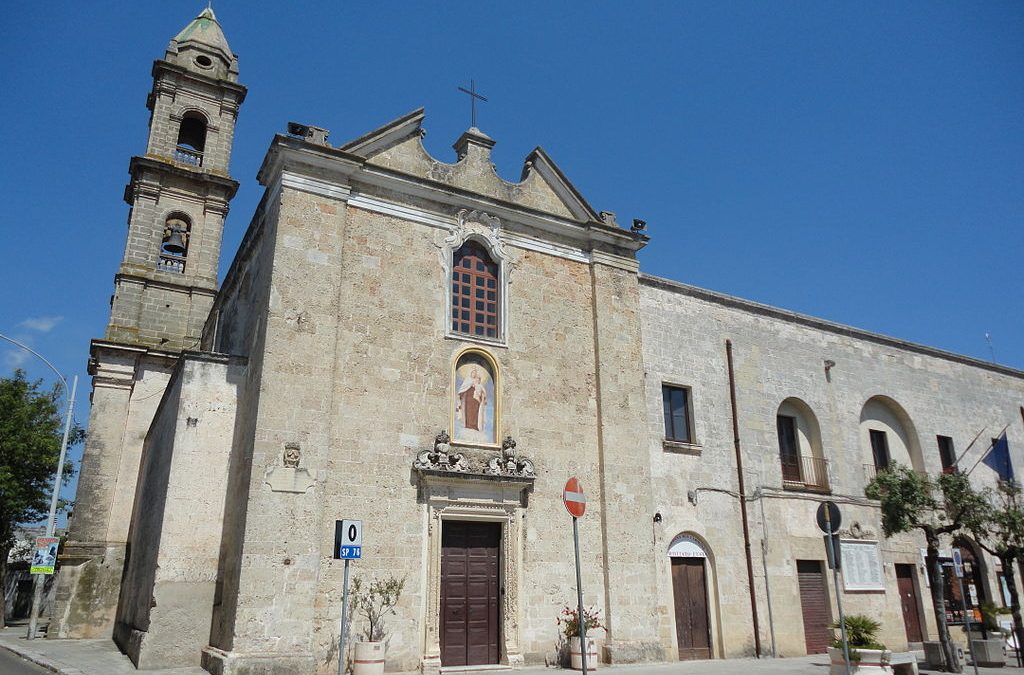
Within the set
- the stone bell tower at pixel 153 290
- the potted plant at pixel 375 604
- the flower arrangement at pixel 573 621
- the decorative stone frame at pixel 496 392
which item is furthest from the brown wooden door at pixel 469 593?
the stone bell tower at pixel 153 290

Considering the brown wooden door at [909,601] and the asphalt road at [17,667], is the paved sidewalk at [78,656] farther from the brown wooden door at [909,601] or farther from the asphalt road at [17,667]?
the brown wooden door at [909,601]

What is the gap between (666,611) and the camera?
661 inches

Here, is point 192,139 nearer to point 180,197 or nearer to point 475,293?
point 180,197

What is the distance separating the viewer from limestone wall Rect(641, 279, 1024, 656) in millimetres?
17859

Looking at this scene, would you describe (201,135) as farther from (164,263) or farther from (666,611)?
(666,611)

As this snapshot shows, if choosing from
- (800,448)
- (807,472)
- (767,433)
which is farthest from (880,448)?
(767,433)

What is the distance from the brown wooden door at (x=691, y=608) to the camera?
17.0 meters

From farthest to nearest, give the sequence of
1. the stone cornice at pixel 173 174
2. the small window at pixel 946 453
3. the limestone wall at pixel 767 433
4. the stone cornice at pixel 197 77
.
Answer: the stone cornice at pixel 197 77, the stone cornice at pixel 173 174, the small window at pixel 946 453, the limestone wall at pixel 767 433

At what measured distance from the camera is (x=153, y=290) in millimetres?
25641

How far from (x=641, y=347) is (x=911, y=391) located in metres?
11.2

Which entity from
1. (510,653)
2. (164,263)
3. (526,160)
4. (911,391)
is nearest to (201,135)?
(164,263)

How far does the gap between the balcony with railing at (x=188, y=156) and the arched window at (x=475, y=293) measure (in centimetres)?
1599

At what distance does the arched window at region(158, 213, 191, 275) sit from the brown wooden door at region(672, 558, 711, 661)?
2005 cm

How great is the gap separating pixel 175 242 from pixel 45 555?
437 inches
